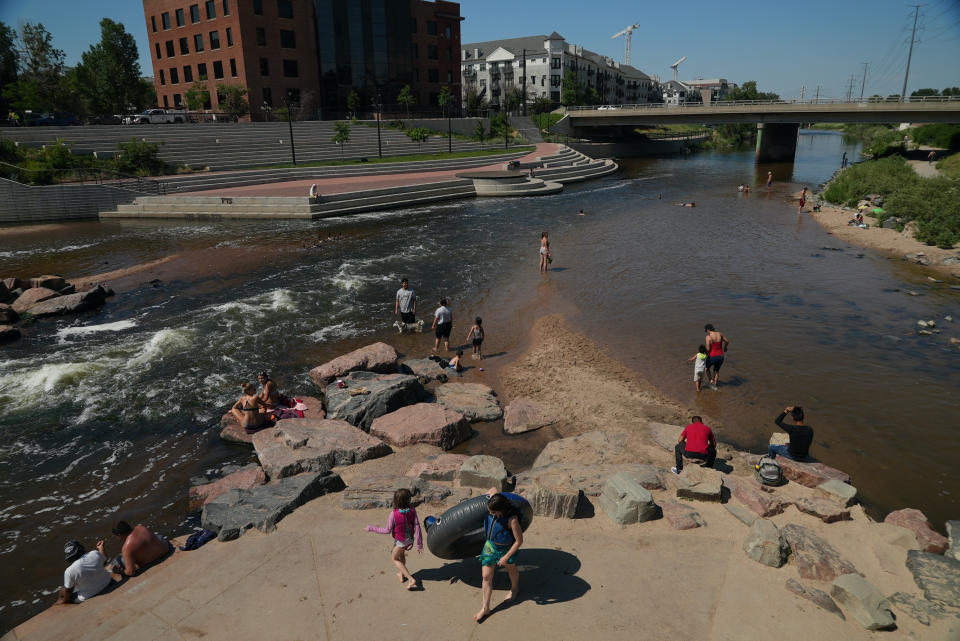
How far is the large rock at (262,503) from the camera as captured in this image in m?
7.93

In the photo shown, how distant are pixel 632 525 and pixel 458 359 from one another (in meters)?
7.03

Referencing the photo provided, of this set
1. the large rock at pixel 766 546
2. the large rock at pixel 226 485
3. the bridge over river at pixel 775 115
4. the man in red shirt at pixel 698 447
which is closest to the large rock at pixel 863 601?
the large rock at pixel 766 546

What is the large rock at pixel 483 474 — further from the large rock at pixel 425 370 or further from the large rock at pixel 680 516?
the large rock at pixel 425 370

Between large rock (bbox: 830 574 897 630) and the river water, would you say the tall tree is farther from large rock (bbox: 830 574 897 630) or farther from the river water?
large rock (bbox: 830 574 897 630)

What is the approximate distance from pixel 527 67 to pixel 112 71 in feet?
243

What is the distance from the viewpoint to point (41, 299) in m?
18.8

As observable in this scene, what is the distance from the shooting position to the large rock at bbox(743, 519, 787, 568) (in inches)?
259

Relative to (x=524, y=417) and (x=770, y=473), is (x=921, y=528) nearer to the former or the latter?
(x=770, y=473)

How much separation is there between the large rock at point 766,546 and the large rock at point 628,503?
1.22m

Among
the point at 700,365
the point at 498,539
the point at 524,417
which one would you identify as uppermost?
the point at 498,539

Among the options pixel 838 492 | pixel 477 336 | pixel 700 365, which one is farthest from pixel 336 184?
pixel 838 492

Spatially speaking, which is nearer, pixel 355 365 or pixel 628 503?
pixel 628 503

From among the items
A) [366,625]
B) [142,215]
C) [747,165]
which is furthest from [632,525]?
[747,165]

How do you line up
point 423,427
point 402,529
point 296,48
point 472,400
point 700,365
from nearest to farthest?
point 402,529, point 423,427, point 472,400, point 700,365, point 296,48
